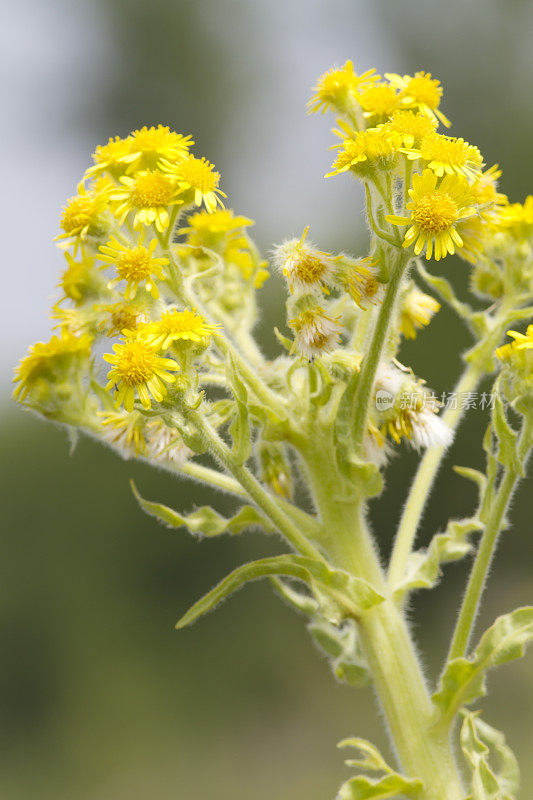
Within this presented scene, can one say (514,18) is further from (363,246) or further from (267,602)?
(267,602)

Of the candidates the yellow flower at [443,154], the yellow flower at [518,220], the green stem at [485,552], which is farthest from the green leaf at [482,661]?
the yellow flower at [518,220]

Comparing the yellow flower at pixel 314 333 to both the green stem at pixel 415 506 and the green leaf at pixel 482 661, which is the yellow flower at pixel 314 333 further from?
the green leaf at pixel 482 661

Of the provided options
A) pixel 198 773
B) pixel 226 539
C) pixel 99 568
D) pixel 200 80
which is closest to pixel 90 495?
pixel 99 568

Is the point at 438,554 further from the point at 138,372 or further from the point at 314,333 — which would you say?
the point at 138,372

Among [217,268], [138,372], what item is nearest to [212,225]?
[217,268]

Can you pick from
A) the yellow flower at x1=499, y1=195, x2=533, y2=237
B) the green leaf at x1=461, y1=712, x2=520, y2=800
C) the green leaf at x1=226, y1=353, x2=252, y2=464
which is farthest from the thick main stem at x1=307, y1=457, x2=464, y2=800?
the yellow flower at x1=499, y1=195, x2=533, y2=237

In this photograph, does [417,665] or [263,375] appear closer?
[417,665]

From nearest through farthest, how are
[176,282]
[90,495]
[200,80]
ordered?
[176,282] → [90,495] → [200,80]

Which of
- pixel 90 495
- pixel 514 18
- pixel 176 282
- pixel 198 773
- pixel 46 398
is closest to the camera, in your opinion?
pixel 176 282
